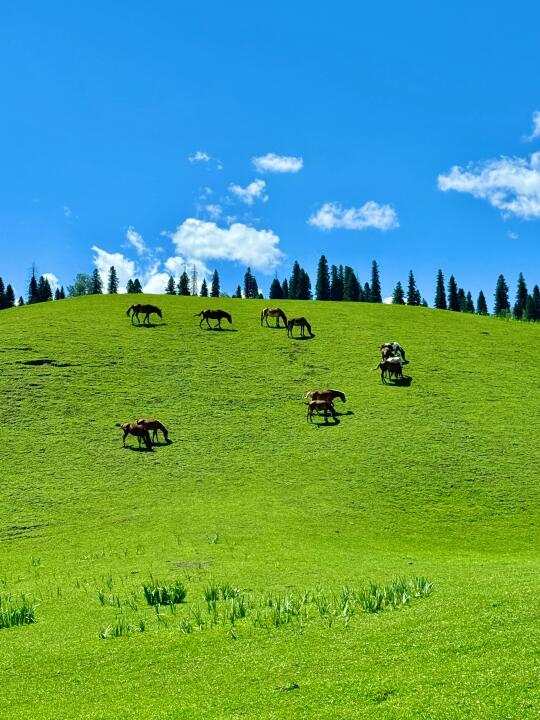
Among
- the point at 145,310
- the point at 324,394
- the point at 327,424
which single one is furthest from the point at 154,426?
the point at 145,310

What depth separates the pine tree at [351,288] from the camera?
143000 mm

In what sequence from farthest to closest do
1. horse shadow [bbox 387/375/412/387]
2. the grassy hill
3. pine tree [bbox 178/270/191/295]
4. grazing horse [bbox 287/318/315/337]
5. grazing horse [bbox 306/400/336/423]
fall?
1. pine tree [bbox 178/270/191/295]
2. grazing horse [bbox 287/318/315/337]
3. horse shadow [bbox 387/375/412/387]
4. grazing horse [bbox 306/400/336/423]
5. the grassy hill

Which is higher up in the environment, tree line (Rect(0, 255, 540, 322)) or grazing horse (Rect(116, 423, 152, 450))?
tree line (Rect(0, 255, 540, 322))

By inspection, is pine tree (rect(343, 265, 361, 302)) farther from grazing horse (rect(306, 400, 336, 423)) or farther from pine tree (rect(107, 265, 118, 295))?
grazing horse (rect(306, 400, 336, 423))

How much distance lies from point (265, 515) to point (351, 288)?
407ft

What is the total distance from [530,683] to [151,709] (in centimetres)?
454

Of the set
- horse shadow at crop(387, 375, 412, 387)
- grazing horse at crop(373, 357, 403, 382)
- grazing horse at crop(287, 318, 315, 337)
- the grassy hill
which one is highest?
grazing horse at crop(287, 318, 315, 337)

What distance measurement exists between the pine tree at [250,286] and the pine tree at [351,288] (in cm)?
3542

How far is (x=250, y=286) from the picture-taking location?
178 meters

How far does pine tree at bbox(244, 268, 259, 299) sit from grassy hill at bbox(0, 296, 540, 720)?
116941 mm

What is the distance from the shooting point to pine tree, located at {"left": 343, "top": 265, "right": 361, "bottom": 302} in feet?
469

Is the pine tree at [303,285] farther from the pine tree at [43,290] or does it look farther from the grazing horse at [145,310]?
the grazing horse at [145,310]

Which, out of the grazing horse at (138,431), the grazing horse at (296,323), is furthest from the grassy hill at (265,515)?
the grazing horse at (296,323)

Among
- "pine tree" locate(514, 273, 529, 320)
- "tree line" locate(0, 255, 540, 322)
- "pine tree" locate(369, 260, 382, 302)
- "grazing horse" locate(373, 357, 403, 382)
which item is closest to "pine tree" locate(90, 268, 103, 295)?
"tree line" locate(0, 255, 540, 322)
